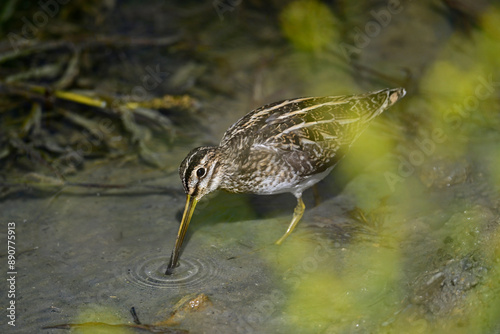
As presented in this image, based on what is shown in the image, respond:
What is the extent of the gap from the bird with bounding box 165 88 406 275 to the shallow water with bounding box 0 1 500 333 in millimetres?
369

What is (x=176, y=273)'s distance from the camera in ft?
15.9

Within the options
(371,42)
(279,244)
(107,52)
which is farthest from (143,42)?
(279,244)

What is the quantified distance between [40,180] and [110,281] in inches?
69.1

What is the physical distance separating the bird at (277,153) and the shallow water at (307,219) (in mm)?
369


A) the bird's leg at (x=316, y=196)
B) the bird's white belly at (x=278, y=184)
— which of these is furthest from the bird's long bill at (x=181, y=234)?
the bird's leg at (x=316, y=196)

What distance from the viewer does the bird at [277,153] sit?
5.23 m

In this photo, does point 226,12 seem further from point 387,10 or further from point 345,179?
point 345,179

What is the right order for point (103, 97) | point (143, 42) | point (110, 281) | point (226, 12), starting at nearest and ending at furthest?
point (110, 281), point (103, 97), point (143, 42), point (226, 12)

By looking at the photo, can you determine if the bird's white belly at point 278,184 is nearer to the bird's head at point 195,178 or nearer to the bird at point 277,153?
the bird at point 277,153

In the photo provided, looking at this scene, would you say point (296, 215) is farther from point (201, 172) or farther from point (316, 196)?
point (201, 172)

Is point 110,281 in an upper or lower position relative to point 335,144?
lower

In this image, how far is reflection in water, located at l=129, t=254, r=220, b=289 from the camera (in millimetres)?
4727

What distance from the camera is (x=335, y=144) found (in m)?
5.55

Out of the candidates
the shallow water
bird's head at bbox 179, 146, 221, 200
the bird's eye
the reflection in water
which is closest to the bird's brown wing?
bird's head at bbox 179, 146, 221, 200
